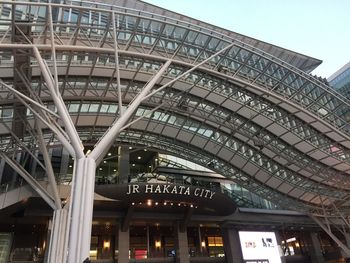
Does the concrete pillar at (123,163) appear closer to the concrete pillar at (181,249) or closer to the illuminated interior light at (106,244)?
the concrete pillar at (181,249)

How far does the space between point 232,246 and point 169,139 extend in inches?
631

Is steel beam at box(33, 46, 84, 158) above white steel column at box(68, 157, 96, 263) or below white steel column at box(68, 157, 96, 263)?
above

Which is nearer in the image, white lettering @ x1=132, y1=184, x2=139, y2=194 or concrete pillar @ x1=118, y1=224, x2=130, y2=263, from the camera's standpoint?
white lettering @ x1=132, y1=184, x2=139, y2=194

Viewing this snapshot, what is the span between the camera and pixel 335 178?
4181 cm

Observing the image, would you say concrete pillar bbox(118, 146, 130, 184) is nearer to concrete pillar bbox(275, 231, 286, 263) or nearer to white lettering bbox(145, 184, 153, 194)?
white lettering bbox(145, 184, 153, 194)

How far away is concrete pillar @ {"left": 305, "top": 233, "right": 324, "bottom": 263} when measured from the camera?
47828 millimetres

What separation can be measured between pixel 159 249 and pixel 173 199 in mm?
10510

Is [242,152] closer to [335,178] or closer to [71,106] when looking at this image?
[335,178]

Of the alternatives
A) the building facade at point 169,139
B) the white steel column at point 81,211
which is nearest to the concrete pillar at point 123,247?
the building facade at point 169,139

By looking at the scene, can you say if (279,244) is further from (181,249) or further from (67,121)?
(67,121)

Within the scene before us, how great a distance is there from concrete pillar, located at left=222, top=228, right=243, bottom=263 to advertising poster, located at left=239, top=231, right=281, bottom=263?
0.53 metres

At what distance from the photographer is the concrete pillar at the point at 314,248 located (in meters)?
47.8

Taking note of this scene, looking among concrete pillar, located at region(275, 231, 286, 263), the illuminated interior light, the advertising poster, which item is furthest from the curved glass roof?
the illuminated interior light

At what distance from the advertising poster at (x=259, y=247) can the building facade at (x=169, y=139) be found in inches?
8.6
